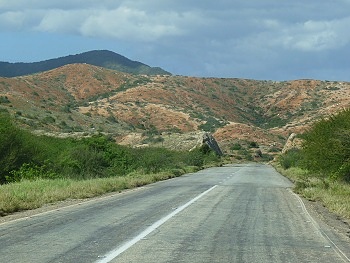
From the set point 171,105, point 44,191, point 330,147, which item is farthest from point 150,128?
point 44,191

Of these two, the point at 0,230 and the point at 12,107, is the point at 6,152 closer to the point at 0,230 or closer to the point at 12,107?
the point at 0,230

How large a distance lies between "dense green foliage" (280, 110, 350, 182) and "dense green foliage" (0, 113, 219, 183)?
12.8m

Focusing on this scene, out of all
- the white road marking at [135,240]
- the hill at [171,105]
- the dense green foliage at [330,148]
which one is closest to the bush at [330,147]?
the dense green foliage at [330,148]

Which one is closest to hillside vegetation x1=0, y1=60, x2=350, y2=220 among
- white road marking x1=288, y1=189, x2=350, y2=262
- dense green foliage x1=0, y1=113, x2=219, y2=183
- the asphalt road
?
dense green foliage x1=0, y1=113, x2=219, y2=183

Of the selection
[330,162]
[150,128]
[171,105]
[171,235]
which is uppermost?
[171,105]

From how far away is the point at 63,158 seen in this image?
123ft

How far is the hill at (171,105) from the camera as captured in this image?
90956mm

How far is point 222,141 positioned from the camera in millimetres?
112812

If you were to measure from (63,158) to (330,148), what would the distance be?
1533 centimetres

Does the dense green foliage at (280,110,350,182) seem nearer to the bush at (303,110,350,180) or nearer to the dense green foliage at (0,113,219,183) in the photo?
the bush at (303,110,350,180)

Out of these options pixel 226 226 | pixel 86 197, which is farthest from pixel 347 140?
pixel 226 226

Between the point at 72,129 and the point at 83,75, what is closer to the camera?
the point at 72,129

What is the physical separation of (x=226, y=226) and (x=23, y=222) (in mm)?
4971

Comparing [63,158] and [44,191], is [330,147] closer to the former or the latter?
[44,191]
